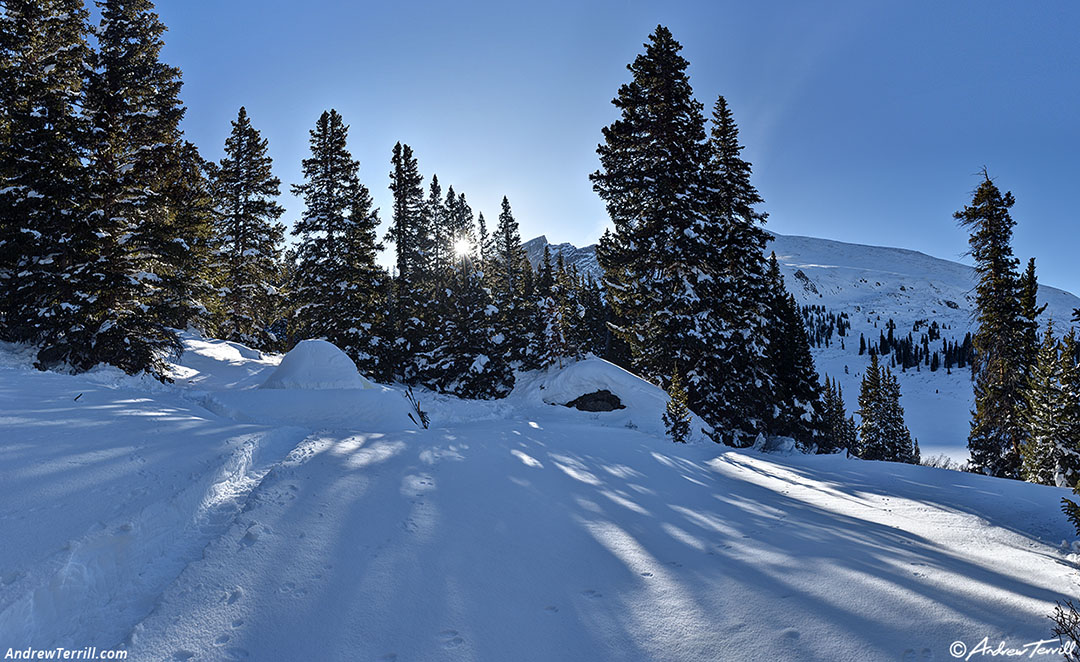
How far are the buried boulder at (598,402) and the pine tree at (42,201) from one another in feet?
58.2

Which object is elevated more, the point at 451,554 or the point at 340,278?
the point at 340,278

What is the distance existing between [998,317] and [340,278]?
3124 cm

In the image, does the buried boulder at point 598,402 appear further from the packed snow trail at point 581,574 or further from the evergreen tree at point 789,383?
the packed snow trail at point 581,574

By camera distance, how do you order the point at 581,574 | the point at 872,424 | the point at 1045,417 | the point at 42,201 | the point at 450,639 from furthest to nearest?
1. the point at 872,424
2. the point at 1045,417
3. the point at 42,201
4. the point at 581,574
5. the point at 450,639

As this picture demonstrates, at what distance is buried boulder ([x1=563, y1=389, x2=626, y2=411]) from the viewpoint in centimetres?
2048

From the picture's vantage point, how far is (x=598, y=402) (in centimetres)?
2084

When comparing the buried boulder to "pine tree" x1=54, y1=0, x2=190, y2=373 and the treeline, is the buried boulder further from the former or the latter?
"pine tree" x1=54, y1=0, x2=190, y2=373

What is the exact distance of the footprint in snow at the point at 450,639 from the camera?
9.46ft

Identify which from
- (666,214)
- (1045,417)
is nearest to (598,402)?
A: (666,214)

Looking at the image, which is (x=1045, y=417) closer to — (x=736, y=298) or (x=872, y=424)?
(x=736, y=298)

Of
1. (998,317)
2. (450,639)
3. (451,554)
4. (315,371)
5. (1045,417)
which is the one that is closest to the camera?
(450,639)

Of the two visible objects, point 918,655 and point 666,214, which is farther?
point 666,214

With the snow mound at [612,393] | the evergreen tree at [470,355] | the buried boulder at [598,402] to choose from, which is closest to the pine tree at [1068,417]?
the snow mound at [612,393]

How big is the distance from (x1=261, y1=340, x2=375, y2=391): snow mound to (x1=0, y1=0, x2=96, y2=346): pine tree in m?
5.58
